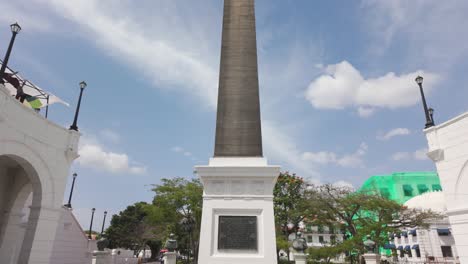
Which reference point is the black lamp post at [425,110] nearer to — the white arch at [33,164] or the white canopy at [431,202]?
the white arch at [33,164]

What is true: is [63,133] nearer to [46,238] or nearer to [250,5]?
[46,238]

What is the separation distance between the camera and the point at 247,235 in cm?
788

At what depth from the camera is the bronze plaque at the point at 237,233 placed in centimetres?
775

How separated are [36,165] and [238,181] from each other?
885cm

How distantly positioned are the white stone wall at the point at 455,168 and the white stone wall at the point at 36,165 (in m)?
17.1

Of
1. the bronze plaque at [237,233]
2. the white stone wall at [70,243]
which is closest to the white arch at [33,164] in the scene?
the white stone wall at [70,243]

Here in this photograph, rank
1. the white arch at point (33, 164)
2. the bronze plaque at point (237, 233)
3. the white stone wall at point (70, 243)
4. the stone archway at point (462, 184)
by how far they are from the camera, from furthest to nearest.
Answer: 1. the white stone wall at point (70, 243)
2. the stone archway at point (462, 184)
3. the white arch at point (33, 164)
4. the bronze plaque at point (237, 233)

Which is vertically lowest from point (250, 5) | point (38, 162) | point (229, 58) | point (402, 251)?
point (402, 251)

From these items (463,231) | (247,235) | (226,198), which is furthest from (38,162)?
(463,231)

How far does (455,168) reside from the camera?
12.4 meters

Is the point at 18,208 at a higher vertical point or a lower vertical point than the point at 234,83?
lower

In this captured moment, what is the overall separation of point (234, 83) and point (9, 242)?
43.7ft

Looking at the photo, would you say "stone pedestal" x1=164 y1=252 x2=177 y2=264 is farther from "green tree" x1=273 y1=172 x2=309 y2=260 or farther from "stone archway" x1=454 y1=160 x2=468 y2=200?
"green tree" x1=273 y1=172 x2=309 y2=260

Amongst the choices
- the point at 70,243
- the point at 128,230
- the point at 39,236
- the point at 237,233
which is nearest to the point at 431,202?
the point at 237,233
